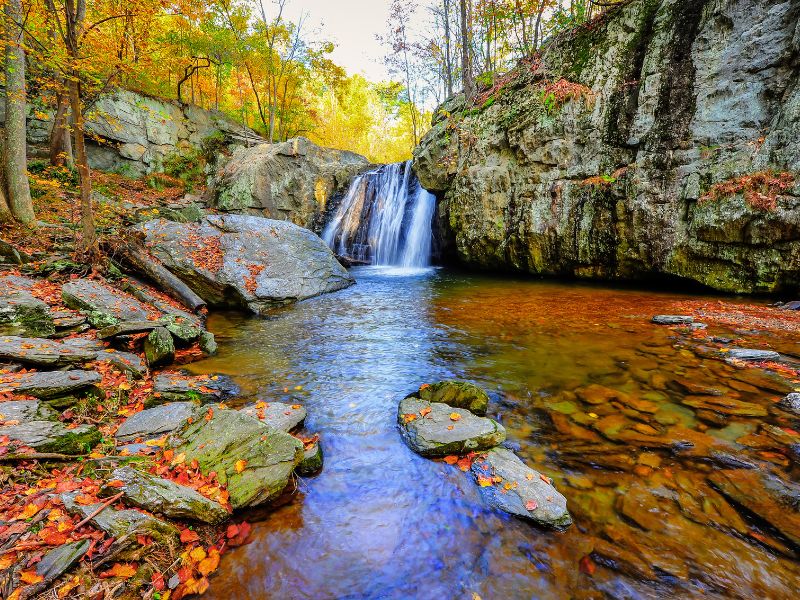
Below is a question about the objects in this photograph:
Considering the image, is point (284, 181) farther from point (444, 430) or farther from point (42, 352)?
point (444, 430)

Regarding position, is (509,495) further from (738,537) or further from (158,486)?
(158,486)

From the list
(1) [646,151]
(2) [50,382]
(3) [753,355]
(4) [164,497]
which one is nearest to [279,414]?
(4) [164,497]

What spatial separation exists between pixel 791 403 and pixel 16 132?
1346cm

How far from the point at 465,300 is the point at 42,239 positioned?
8982mm

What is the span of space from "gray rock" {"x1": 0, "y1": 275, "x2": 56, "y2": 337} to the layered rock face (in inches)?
406

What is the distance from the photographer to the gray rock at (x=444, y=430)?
10.2 feet

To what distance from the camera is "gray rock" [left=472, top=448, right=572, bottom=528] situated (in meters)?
2.38

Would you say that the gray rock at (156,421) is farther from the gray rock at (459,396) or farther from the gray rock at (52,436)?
the gray rock at (459,396)

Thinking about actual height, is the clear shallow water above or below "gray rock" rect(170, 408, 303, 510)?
below

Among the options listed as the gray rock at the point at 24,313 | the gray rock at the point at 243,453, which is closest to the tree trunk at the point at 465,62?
the gray rock at the point at 24,313

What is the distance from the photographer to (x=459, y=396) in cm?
379

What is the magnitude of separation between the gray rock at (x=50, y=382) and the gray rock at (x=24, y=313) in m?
1.43

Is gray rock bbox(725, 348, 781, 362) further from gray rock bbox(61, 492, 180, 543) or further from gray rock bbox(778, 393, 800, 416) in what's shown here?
gray rock bbox(61, 492, 180, 543)

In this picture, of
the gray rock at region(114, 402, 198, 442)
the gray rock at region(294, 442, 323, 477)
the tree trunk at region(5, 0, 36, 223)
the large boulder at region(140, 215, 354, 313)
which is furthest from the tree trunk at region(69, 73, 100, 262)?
the gray rock at region(294, 442, 323, 477)
